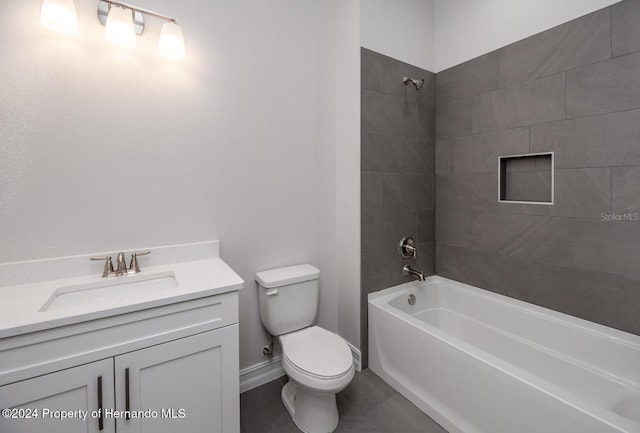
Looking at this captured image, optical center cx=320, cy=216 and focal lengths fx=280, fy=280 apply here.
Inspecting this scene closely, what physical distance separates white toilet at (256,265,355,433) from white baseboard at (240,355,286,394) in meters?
0.15

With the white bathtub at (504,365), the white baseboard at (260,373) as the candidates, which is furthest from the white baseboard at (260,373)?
the white bathtub at (504,365)

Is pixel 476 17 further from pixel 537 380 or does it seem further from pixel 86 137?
pixel 86 137

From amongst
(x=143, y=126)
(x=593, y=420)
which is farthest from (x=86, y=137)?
(x=593, y=420)

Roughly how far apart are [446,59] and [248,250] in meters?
2.11

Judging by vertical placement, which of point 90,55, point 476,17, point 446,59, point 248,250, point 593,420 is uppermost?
point 476,17

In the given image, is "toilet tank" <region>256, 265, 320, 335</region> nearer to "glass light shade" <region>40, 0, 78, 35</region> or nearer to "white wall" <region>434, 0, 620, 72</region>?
"glass light shade" <region>40, 0, 78, 35</region>

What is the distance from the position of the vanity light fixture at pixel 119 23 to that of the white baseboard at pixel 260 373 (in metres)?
1.88

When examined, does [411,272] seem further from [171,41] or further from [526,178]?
[171,41]

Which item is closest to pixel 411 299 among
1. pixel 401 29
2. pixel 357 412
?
pixel 357 412

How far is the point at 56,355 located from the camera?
90 cm

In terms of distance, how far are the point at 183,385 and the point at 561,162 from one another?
226 centimetres

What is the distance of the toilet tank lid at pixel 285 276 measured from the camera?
1677 millimetres

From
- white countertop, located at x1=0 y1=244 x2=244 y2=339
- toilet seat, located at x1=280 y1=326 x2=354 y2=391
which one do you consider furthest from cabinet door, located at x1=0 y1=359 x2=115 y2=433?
toilet seat, located at x1=280 y1=326 x2=354 y2=391

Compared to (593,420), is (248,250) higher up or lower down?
higher up
